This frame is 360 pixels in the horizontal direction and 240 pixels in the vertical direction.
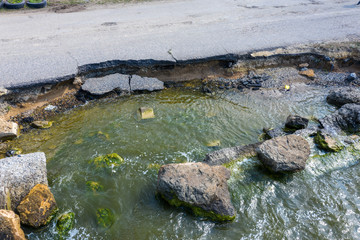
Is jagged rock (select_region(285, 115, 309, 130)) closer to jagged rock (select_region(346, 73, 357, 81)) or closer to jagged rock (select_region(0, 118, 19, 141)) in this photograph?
jagged rock (select_region(346, 73, 357, 81))

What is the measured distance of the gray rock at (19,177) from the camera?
353cm

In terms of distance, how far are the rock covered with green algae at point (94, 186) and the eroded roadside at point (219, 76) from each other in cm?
208

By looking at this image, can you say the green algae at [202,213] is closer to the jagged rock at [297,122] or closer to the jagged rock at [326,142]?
the jagged rock at [326,142]

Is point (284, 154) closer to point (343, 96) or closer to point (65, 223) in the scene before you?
point (343, 96)

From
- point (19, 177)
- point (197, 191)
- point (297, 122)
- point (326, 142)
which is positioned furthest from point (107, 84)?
point (326, 142)

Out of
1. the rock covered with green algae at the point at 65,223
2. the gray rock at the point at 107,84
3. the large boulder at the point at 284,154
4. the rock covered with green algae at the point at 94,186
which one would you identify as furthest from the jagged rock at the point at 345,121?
the rock covered with green algae at the point at 65,223

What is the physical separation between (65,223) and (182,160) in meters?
2.05

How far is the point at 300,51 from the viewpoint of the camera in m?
7.09

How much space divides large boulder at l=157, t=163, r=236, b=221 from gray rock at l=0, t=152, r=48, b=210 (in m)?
1.73

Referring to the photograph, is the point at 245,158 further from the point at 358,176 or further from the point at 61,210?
the point at 61,210

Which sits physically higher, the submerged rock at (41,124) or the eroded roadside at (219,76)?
the eroded roadside at (219,76)

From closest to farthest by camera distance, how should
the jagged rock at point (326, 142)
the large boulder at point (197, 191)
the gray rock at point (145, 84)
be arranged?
1. the large boulder at point (197, 191)
2. the jagged rock at point (326, 142)
3. the gray rock at point (145, 84)

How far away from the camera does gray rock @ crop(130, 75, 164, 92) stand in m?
6.18

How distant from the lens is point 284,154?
14.3 ft
